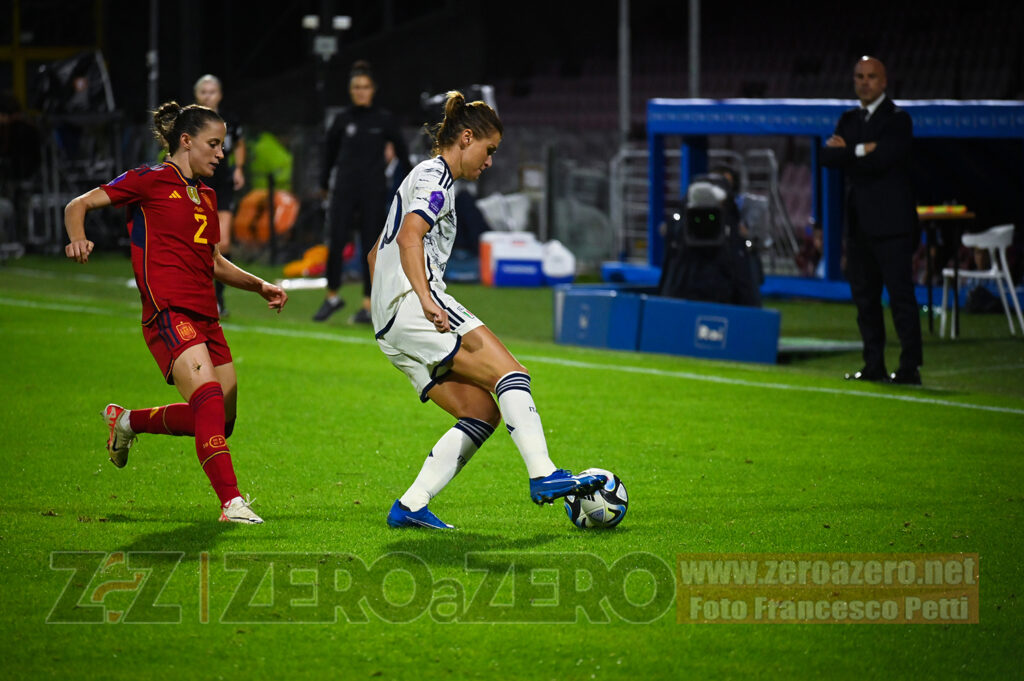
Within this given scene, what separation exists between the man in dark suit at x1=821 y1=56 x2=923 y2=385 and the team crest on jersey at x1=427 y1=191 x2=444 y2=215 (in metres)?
5.06

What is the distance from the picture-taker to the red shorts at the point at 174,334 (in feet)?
18.5

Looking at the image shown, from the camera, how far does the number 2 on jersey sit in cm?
580

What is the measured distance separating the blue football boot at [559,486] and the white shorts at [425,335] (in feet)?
1.87

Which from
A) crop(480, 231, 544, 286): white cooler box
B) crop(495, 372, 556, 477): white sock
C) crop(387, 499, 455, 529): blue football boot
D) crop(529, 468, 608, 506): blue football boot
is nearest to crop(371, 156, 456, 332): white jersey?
crop(495, 372, 556, 477): white sock

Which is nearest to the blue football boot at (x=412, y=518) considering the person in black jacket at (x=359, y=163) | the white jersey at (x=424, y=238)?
the white jersey at (x=424, y=238)

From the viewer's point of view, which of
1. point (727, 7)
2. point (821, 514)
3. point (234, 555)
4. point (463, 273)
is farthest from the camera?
point (727, 7)

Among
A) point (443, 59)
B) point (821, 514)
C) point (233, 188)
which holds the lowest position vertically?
point (821, 514)

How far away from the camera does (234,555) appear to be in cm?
508

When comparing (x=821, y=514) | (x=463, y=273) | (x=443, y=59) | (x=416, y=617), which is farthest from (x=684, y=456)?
(x=443, y=59)

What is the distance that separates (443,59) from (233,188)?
73.4 feet

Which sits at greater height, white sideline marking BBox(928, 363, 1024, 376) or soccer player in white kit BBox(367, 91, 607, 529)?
soccer player in white kit BBox(367, 91, 607, 529)

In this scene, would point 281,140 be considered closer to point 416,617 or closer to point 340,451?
point 340,451

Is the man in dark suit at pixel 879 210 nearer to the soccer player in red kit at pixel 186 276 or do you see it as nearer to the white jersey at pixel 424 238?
the white jersey at pixel 424 238

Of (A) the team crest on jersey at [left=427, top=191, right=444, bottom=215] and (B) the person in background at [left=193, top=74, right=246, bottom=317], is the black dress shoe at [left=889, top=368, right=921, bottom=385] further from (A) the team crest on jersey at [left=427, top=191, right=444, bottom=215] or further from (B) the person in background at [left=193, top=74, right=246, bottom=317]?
(B) the person in background at [left=193, top=74, right=246, bottom=317]
